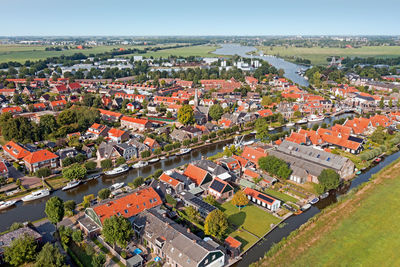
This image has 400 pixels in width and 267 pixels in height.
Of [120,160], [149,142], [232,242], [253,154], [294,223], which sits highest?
[253,154]

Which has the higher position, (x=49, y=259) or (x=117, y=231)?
(x=117, y=231)

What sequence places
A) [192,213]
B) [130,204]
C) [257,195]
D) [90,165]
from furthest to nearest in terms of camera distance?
[90,165] → [257,195] → [130,204] → [192,213]

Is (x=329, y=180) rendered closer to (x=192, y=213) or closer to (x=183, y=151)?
(x=192, y=213)

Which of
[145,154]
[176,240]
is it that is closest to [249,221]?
[176,240]

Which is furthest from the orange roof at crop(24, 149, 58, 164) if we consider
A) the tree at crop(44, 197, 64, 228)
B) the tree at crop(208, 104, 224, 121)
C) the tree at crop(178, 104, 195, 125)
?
the tree at crop(208, 104, 224, 121)

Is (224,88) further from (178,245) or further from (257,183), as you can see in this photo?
(178,245)

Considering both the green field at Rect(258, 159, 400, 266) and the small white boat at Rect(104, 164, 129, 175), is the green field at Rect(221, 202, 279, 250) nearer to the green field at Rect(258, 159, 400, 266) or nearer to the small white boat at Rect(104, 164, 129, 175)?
the green field at Rect(258, 159, 400, 266)

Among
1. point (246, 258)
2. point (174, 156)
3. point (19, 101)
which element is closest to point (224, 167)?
point (174, 156)
